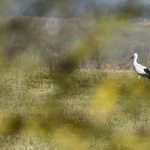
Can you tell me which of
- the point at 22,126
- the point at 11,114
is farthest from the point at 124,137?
the point at 11,114

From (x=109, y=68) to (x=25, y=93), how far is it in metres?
1.72

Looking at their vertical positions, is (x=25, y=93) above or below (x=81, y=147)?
below

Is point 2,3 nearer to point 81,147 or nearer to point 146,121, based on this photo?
point 81,147

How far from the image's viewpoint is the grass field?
211cm

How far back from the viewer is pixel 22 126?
2398 millimetres

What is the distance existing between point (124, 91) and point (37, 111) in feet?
5.05

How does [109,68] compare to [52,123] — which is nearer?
[52,123]

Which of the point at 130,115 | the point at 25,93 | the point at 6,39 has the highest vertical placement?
the point at 6,39

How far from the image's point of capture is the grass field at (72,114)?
83.0 inches

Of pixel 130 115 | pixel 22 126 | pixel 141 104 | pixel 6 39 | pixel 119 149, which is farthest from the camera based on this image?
pixel 141 104

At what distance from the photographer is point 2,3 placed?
1513mm

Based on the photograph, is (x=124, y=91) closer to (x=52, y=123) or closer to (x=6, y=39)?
(x=52, y=123)

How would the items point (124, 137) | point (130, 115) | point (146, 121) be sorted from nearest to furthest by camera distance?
1. point (124, 137)
2. point (146, 121)
3. point (130, 115)

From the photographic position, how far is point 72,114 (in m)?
2.75
